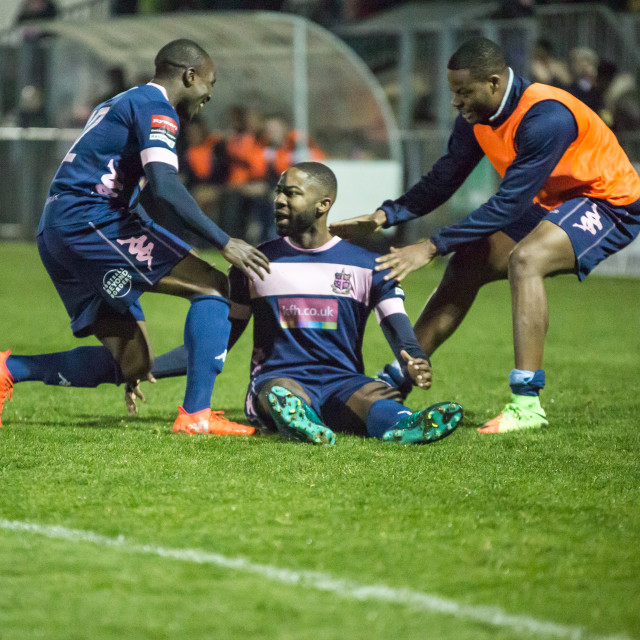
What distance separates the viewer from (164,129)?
15.7 feet

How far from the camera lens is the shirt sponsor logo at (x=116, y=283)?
4.93m

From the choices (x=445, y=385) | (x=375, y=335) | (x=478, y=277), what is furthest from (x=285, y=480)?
(x=375, y=335)

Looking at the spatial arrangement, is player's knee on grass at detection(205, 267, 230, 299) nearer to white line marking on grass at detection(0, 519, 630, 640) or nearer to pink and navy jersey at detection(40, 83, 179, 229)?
pink and navy jersey at detection(40, 83, 179, 229)

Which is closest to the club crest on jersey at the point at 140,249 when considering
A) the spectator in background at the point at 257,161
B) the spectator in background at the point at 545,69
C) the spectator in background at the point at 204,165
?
the spectator in background at the point at 545,69

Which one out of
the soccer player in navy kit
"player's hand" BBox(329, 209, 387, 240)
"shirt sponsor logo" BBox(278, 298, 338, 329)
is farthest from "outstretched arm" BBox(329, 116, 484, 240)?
the soccer player in navy kit

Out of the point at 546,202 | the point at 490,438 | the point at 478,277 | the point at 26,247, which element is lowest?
the point at 26,247

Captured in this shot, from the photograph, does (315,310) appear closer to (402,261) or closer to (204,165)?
(402,261)

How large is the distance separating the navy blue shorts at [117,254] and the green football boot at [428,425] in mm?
1231

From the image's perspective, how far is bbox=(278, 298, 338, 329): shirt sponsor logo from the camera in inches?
200

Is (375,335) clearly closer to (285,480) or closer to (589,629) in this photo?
(285,480)

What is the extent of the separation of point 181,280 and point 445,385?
233 cm

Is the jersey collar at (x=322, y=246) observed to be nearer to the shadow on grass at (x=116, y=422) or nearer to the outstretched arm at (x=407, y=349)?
the outstretched arm at (x=407, y=349)

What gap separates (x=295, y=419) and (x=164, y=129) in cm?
136

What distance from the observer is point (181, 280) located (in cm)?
495
